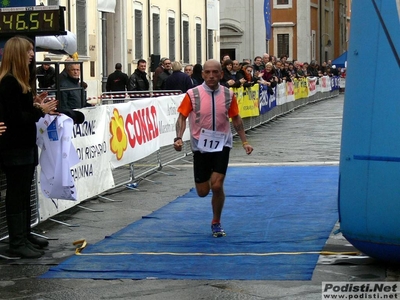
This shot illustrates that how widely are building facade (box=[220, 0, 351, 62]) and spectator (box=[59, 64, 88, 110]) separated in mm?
48688

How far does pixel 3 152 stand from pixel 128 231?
6.35 feet

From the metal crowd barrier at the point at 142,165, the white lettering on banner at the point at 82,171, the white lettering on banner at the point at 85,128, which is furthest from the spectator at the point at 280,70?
the white lettering on banner at the point at 82,171

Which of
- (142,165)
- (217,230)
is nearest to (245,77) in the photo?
(142,165)

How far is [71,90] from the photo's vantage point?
1353 centimetres

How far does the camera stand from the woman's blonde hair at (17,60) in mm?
9164

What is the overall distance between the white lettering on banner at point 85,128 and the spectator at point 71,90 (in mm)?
505

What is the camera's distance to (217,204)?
10414 mm

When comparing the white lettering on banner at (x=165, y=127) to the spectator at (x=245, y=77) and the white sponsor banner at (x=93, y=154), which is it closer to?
the white sponsor banner at (x=93, y=154)

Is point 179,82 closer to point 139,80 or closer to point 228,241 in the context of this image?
point 139,80

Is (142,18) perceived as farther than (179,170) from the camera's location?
Yes

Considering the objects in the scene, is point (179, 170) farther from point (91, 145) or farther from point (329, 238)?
point (329, 238)

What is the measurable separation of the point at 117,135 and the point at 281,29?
61.8 metres

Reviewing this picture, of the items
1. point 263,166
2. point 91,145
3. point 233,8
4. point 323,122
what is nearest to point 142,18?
point 323,122

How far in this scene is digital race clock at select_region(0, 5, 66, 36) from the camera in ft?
34.7
